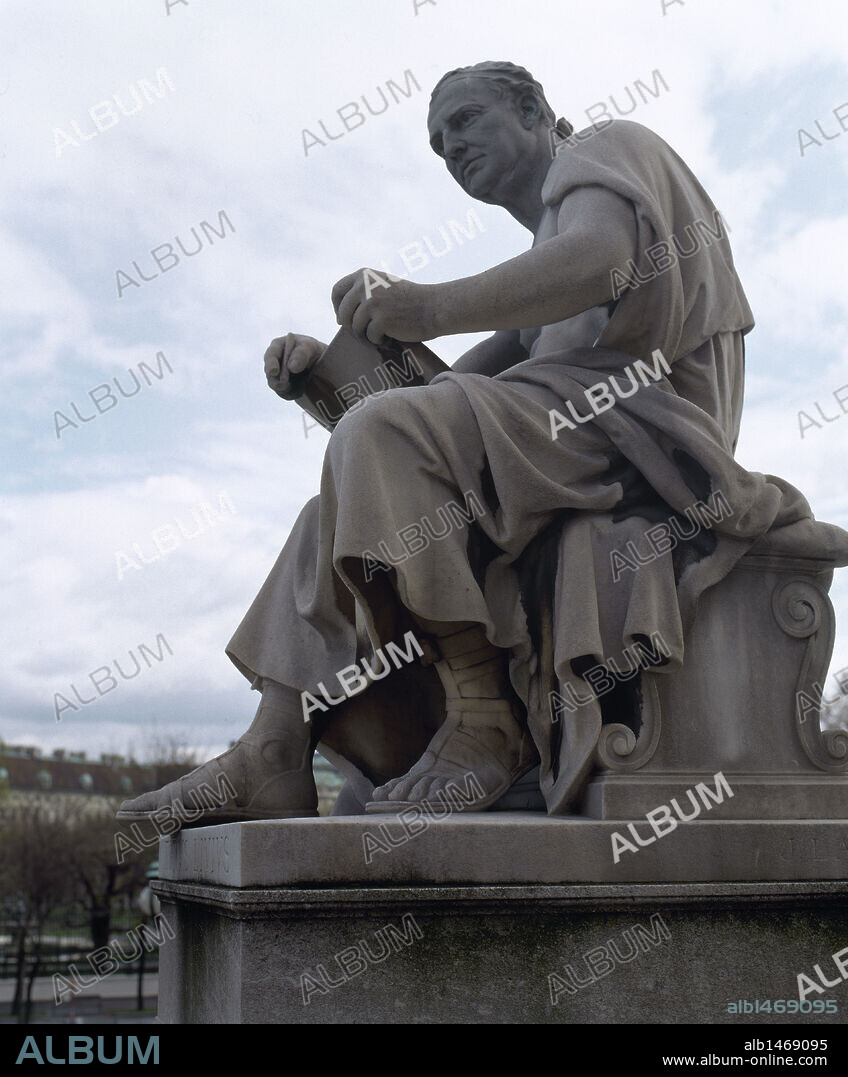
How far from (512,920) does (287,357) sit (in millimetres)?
2193

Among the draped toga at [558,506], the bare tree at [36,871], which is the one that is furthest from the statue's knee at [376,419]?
the bare tree at [36,871]

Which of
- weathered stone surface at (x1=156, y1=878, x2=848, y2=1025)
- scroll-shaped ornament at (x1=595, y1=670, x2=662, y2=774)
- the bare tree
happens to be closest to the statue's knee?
scroll-shaped ornament at (x1=595, y1=670, x2=662, y2=774)

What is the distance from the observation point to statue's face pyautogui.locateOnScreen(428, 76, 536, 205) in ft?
14.1

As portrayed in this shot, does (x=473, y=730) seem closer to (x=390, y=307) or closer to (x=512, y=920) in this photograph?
(x=512, y=920)

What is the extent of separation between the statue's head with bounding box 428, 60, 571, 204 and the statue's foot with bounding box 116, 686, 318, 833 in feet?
7.35

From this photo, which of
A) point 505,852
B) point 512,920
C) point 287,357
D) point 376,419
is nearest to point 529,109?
point 287,357

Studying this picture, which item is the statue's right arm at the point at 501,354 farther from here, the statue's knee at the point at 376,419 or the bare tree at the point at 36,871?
the bare tree at the point at 36,871

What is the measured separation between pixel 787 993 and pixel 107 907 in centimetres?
3543

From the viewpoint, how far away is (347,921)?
2.85m

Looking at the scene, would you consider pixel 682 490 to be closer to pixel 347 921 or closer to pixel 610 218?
pixel 610 218

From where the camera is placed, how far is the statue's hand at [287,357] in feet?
13.5

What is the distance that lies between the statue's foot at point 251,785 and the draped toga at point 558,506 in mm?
178

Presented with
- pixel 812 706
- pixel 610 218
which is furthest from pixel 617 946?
pixel 610 218

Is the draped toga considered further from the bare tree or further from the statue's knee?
the bare tree
